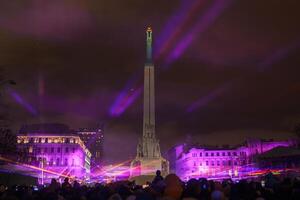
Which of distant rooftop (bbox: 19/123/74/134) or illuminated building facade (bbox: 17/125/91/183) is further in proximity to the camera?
distant rooftop (bbox: 19/123/74/134)

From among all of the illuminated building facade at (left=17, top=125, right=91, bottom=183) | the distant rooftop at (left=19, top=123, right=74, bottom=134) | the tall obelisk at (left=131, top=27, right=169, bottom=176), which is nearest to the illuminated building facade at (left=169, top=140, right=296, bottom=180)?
the illuminated building facade at (left=17, top=125, right=91, bottom=183)

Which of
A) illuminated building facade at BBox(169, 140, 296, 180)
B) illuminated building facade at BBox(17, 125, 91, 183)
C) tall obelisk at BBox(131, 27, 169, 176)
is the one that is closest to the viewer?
tall obelisk at BBox(131, 27, 169, 176)

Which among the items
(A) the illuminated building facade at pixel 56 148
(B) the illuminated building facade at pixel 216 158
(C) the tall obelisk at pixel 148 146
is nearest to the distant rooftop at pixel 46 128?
(A) the illuminated building facade at pixel 56 148

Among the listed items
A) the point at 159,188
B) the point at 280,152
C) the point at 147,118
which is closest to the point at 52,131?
the point at 147,118

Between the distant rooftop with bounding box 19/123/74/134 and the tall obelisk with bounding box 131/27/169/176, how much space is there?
39286 mm

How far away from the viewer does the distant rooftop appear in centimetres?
10944

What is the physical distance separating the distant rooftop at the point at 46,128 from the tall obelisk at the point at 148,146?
3929 centimetres

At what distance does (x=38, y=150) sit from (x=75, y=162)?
38.6 feet

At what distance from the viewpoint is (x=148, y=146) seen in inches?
3103

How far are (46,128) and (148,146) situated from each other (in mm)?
45414

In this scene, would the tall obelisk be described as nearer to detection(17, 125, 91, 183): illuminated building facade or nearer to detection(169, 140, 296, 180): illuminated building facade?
detection(17, 125, 91, 183): illuminated building facade

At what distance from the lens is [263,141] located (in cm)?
12181

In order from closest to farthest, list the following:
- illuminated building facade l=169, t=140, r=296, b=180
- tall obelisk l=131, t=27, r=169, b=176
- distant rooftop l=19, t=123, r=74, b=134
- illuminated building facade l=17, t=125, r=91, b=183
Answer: tall obelisk l=131, t=27, r=169, b=176 < illuminated building facade l=17, t=125, r=91, b=183 < distant rooftop l=19, t=123, r=74, b=134 < illuminated building facade l=169, t=140, r=296, b=180

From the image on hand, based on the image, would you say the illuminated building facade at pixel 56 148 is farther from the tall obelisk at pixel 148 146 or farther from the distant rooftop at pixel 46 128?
the tall obelisk at pixel 148 146
